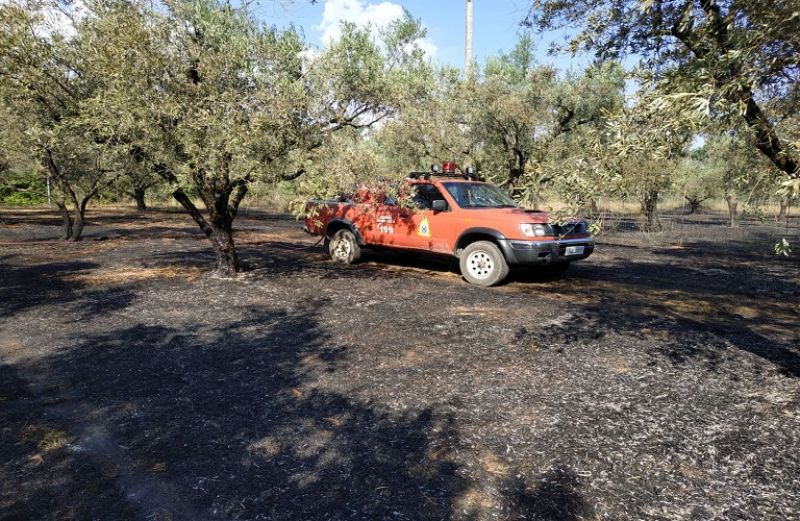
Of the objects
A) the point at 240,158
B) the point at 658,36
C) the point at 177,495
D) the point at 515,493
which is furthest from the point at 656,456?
the point at 240,158

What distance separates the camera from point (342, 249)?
10945 mm

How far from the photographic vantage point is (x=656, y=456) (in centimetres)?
325

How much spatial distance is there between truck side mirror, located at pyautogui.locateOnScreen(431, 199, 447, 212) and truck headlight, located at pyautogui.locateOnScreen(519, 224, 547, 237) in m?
1.53

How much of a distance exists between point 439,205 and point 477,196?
85cm

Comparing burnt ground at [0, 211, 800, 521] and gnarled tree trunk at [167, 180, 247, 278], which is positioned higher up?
gnarled tree trunk at [167, 180, 247, 278]

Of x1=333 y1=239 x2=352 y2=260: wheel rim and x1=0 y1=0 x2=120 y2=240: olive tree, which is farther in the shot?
x1=333 y1=239 x2=352 y2=260: wheel rim

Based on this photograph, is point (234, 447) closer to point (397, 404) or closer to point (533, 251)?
point (397, 404)

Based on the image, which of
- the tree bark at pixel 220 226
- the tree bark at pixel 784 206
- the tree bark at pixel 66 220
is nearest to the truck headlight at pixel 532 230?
the tree bark at pixel 784 206

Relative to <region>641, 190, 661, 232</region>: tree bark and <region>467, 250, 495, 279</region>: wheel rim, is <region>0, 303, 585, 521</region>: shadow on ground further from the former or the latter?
<region>641, 190, 661, 232</region>: tree bark

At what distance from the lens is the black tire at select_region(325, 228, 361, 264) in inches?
420

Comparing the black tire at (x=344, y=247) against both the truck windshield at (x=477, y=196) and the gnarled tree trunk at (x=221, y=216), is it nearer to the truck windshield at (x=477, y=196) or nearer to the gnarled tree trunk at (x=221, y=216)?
the gnarled tree trunk at (x=221, y=216)

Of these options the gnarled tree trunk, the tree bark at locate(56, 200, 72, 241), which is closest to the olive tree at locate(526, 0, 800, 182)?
the gnarled tree trunk

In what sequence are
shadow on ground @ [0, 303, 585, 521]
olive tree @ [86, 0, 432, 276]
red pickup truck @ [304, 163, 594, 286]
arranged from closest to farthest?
shadow on ground @ [0, 303, 585, 521] → olive tree @ [86, 0, 432, 276] → red pickup truck @ [304, 163, 594, 286]

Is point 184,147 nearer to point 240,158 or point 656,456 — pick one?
point 240,158
